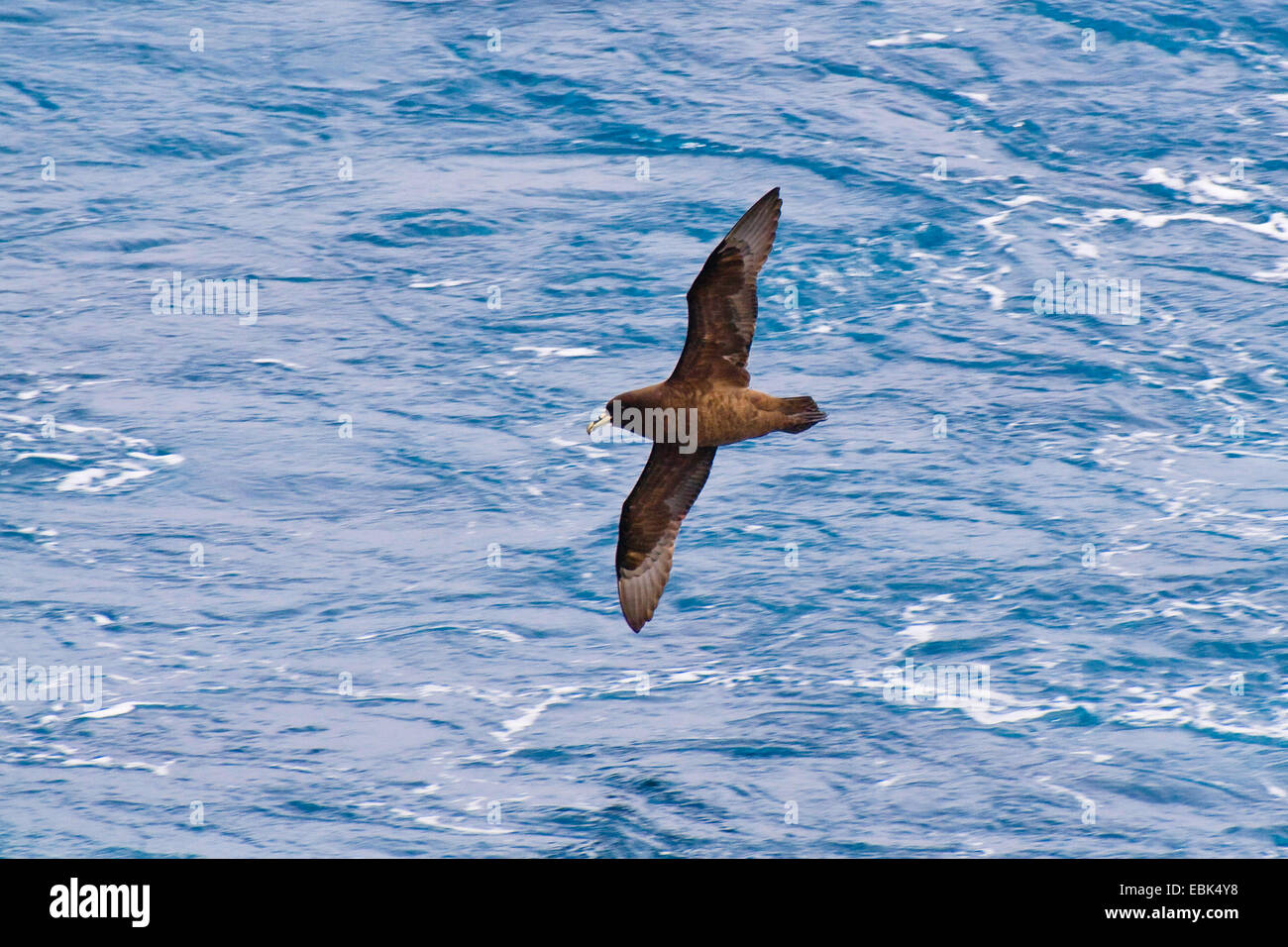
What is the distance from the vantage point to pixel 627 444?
101ft

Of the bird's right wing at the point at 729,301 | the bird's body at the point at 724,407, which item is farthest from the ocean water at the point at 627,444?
the bird's right wing at the point at 729,301

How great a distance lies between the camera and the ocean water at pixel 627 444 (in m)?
23.6

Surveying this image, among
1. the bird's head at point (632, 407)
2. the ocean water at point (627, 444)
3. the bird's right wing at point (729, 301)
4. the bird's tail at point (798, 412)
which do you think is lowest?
the ocean water at point (627, 444)

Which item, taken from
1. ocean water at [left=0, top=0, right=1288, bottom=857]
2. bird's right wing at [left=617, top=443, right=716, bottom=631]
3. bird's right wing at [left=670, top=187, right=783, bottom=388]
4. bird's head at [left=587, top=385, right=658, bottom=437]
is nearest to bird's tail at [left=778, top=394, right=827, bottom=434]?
bird's right wing at [left=670, top=187, right=783, bottom=388]

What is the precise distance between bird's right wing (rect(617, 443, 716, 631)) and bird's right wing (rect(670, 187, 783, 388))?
1467 millimetres

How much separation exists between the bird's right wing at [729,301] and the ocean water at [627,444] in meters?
6.19

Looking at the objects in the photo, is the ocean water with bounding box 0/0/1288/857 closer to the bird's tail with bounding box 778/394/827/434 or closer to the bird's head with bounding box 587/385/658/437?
the bird's head with bounding box 587/385/658/437

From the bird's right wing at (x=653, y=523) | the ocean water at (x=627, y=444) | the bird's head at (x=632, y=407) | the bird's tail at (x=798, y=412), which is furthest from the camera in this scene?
the ocean water at (x=627, y=444)

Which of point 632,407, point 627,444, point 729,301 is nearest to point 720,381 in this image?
point 729,301

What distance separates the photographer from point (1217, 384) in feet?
103

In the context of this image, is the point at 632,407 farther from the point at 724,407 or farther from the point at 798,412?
the point at 798,412

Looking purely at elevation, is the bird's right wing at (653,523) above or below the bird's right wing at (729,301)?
below

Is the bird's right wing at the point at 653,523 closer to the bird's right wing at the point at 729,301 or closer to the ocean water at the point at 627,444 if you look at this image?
the bird's right wing at the point at 729,301

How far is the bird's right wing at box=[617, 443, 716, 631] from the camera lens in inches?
786
